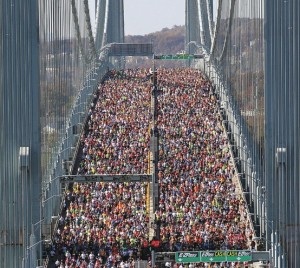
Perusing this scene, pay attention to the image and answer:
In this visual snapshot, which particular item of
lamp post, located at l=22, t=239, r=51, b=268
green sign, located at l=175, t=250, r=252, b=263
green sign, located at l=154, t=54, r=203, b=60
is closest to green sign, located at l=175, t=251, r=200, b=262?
green sign, located at l=175, t=250, r=252, b=263

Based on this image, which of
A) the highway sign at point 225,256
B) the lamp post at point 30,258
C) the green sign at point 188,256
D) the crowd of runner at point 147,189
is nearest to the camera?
the lamp post at point 30,258

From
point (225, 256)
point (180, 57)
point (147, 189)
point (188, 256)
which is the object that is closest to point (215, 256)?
point (225, 256)

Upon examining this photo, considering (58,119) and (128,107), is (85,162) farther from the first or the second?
(128,107)

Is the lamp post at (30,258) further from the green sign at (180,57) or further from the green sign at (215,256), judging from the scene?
the green sign at (180,57)

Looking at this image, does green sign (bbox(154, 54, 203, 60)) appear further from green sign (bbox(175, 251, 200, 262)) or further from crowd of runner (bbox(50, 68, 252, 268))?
green sign (bbox(175, 251, 200, 262))

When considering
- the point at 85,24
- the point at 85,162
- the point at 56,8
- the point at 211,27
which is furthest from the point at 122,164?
the point at 211,27

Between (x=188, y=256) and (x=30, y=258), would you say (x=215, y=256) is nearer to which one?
(x=188, y=256)

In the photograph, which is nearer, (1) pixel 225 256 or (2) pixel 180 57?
(1) pixel 225 256

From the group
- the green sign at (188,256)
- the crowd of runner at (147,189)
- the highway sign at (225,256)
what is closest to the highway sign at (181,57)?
the crowd of runner at (147,189)
